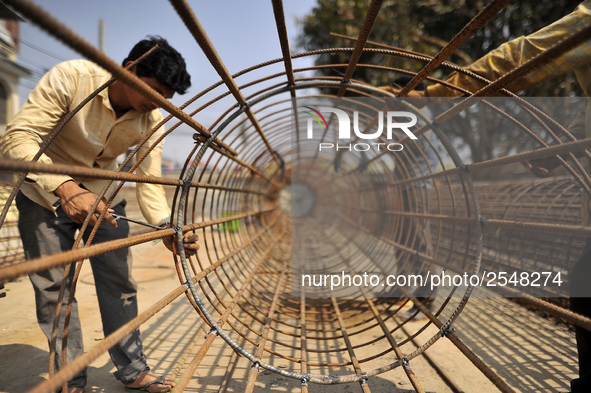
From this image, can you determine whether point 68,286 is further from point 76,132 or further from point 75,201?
point 76,132

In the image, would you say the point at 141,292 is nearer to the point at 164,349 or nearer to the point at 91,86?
the point at 164,349

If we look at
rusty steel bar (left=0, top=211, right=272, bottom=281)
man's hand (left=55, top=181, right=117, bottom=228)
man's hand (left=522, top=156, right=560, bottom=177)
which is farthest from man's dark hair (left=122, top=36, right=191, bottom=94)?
man's hand (left=522, top=156, right=560, bottom=177)

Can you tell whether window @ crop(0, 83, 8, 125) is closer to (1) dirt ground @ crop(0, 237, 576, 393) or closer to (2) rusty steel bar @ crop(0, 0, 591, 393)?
(2) rusty steel bar @ crop(0, 0, 591, 393)

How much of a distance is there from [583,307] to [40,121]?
2.65 metres

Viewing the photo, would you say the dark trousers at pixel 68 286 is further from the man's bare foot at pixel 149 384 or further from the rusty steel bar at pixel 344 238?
the rusty steel bar at pixel 344 238

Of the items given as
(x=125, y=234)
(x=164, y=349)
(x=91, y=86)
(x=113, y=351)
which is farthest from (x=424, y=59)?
(x=164, y=349)

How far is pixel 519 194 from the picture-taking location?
173 inches

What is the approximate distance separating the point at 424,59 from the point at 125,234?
191 centimetres

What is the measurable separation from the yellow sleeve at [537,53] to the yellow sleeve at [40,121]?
83.1 inches

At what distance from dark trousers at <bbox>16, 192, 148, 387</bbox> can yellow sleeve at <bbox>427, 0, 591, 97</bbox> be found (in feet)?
7.32

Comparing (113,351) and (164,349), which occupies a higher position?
(113,351)

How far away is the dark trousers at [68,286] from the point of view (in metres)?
1.84

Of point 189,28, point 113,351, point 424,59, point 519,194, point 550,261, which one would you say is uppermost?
point 424,59

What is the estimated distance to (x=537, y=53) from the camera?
1.73 m
